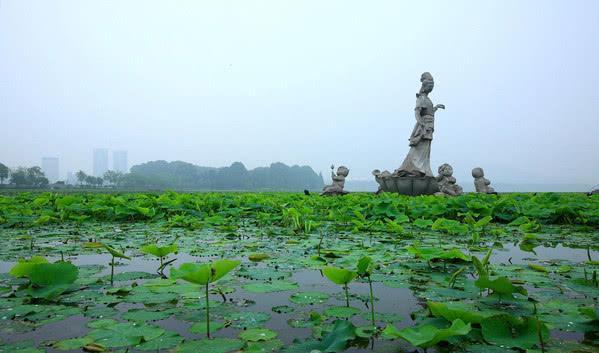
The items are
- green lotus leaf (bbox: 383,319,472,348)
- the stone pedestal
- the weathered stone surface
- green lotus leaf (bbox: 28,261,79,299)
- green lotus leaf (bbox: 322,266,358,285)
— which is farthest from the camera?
the weathered stone surface

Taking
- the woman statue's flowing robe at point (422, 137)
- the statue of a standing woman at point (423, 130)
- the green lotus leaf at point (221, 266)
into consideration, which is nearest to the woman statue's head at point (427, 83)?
the statue of a standing woman at point (423, 130)

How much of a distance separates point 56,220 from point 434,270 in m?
4.13

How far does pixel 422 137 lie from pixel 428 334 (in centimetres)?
1200

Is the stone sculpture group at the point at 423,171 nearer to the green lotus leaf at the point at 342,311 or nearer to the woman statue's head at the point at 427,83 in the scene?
the woman statue's head at the point at 427,83

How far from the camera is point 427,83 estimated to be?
12180 mm

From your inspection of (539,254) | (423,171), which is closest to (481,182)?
(423,171)

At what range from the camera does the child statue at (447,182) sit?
11230mm

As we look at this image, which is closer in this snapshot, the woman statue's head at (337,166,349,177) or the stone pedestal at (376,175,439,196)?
the stone pedestal at (376,175,439,196)

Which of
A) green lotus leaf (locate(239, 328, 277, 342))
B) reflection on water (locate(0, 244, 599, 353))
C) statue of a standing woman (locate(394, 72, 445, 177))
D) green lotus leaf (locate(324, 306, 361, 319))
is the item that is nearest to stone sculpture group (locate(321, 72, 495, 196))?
statue of a standing woman (locate(394, 72, 445, 177))

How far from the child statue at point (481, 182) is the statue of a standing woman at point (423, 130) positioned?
1.70 metres

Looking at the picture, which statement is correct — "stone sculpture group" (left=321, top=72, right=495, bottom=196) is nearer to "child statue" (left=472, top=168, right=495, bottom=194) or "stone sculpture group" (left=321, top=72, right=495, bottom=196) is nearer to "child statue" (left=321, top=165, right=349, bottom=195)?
"child statue" (left=472, top=168, right=495, bottom=194)

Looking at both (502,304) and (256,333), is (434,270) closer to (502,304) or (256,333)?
(502,304)

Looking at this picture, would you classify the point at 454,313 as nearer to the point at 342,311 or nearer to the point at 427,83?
the point at 342,311

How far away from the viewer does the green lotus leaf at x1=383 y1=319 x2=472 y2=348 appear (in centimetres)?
82
